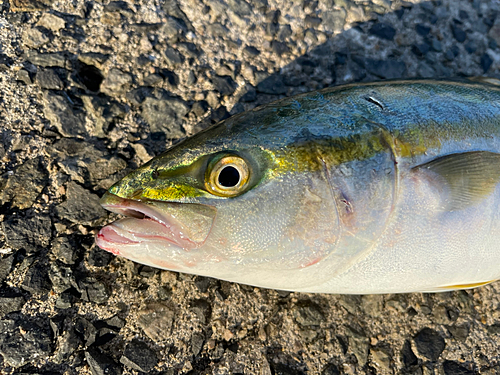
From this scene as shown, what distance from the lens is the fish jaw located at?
1.68 metres

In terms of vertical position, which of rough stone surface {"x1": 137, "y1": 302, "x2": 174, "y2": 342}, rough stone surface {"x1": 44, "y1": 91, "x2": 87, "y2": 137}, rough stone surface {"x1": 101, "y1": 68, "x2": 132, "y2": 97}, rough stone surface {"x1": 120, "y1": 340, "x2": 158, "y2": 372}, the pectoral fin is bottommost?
rough stone surface {"x1": 120, "y1": 340, "x2": 158, "y2": 372}

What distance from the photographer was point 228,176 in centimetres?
171

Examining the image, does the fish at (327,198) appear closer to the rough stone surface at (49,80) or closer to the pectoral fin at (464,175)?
the pectoral fin at (464,175)

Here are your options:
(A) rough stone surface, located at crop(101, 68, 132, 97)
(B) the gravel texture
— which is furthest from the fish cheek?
(A) rough stone surface, located at crop(101, 68, 132, 97)

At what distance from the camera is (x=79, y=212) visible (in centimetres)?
229

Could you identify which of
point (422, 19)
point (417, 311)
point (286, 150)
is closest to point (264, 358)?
point (417, 311)

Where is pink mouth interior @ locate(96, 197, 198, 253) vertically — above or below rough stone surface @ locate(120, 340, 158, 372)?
above

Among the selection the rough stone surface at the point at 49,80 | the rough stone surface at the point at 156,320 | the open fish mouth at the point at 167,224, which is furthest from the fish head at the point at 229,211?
the rough stone surface at the point at 49,80

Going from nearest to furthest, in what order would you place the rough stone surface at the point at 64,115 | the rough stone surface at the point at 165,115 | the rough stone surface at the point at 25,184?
the rough stone surface at the point at 25,184 < the rough stone surface at the point at 64,115 < the rough stone surface at the point at 165,115

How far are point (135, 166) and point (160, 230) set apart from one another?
91 cm

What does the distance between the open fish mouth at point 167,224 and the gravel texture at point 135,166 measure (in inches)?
22.6

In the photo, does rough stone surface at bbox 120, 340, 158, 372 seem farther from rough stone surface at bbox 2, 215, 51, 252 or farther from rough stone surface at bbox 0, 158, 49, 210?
rough stone surface at bbox 0, 158, 49, 210

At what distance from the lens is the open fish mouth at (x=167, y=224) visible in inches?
65.9

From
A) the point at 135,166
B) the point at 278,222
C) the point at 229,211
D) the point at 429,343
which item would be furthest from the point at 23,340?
the point at 429,343
